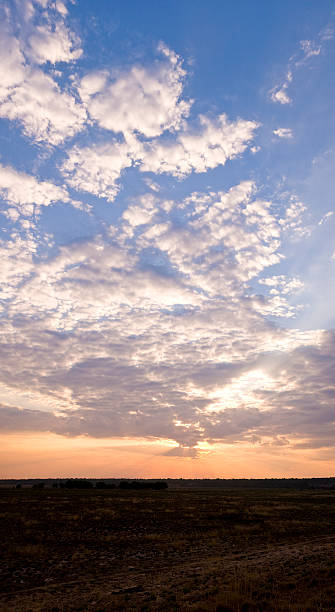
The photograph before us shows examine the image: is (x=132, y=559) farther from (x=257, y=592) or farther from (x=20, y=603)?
(x=257, y=592)

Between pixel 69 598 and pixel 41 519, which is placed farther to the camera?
pixel 41 519

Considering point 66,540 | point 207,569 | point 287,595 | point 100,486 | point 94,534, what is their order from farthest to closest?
point 100,486 → point 94,534 → point 66,540 → point 207,569 → point 287,595

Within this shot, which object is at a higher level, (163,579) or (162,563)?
(163,579)

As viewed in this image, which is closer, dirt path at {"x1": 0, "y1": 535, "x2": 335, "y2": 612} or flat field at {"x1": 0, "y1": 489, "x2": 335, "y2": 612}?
flat field at {"x1": 0, "y1": 489, "x2": 335, "y2": 612}

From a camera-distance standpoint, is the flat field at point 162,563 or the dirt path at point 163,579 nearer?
the flat field at point 162,563

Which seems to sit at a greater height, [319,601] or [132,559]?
[319,601]

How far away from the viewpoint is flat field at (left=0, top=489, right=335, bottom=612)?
12.7 metres

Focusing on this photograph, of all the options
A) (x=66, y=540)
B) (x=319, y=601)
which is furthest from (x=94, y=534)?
(x=319, y=601)

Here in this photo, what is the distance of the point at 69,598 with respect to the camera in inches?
560

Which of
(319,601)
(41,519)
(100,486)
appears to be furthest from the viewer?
(100,486)

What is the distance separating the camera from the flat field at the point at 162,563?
1273 cm

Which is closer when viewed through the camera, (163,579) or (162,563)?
(163,579)

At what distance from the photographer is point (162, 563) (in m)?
20.2

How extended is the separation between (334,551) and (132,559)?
10.6 meters
